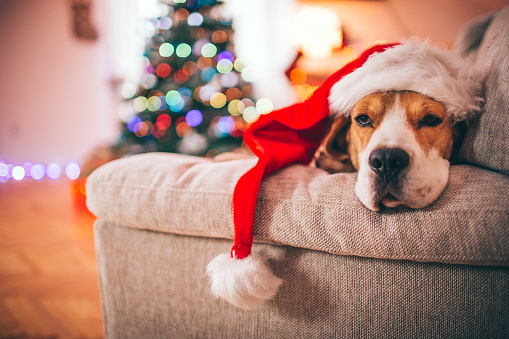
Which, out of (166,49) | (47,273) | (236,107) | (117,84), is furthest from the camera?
(117,84)

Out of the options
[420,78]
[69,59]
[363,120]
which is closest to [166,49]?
[69,59]

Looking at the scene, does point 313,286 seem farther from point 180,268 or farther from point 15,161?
point 15,161

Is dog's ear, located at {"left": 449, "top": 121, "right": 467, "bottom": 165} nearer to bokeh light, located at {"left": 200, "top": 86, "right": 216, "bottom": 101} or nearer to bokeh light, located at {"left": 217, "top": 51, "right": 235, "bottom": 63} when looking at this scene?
bokeh light, located at {"left": 200, "top": 86, "right": 216, "bottom": 101}

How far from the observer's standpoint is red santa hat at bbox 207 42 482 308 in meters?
0.73

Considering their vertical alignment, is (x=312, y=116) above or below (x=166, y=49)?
below

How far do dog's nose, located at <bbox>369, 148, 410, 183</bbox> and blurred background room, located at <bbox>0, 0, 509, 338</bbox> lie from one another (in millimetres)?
1443

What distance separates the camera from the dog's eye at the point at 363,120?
975mm

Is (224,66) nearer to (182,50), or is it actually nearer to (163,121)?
(182,50)

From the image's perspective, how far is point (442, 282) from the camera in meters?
0.71

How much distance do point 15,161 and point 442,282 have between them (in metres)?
5.00

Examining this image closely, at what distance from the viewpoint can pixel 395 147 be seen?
0.76 m

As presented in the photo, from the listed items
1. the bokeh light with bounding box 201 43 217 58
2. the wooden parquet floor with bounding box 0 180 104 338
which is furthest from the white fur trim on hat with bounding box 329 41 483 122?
the bokeh light with bounding box 201 43 217 58

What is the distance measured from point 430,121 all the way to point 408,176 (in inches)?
11.7

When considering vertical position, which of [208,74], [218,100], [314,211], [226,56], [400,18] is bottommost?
[314,211]
